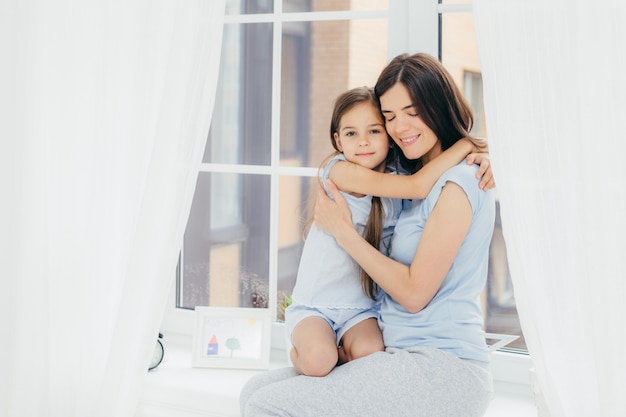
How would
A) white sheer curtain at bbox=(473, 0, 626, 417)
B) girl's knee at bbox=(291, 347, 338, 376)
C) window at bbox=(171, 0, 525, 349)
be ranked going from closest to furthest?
white sheer curtain at bbox=(473, 0, 626, 417) < girl's knee at bbox=(291, 347, 338, 376) < window at bbox=(171, 0, 525, 349)

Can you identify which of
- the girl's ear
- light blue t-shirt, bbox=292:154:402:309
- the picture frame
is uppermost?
the girl's ear

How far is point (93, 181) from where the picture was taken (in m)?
2.09

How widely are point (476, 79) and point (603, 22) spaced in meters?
0.71

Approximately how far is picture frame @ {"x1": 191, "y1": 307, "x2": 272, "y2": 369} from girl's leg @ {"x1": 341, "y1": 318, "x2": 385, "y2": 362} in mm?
465

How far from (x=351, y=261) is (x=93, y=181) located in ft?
2.46

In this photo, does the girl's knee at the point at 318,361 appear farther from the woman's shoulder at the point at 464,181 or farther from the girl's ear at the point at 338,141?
the girl's ear at the point at 338,141

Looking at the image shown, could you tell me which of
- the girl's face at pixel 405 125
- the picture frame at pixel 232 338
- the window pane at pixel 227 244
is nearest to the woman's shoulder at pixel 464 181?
the girl's face at pixel 405 125

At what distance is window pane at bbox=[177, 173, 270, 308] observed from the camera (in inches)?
103

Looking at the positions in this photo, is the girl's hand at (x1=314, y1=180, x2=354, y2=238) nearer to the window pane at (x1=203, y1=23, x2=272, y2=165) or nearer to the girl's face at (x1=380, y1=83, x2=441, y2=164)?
the girl's face at (x1=380, y1=83, x2=441, y2=164)

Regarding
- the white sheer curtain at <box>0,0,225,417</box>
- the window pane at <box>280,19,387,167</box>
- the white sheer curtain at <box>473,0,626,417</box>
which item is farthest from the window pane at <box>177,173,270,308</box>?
the white sheer curtain at <box>473,0,626,417</box>

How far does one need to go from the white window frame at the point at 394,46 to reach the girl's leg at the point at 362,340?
0.41 metres

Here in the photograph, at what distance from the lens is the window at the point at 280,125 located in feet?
7.13

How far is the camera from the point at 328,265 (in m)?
1.93

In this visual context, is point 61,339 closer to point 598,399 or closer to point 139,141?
point 139,141
